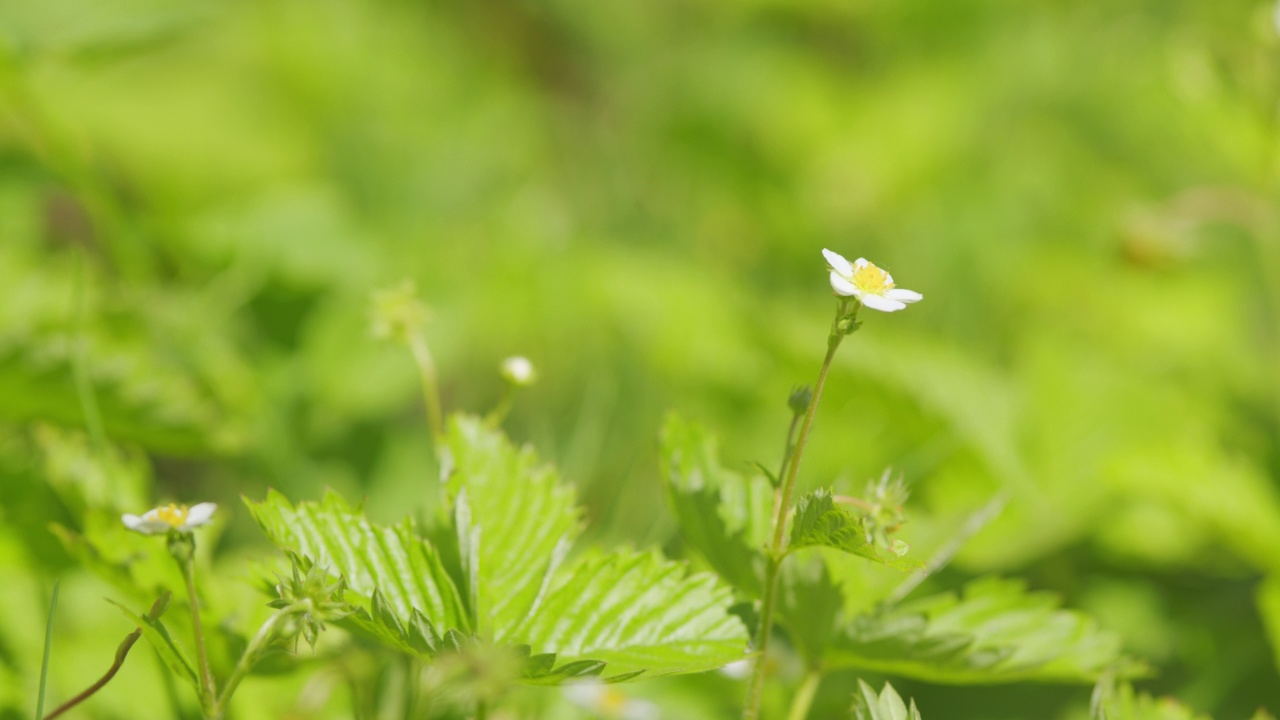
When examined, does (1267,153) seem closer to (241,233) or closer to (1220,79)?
(1220,79)

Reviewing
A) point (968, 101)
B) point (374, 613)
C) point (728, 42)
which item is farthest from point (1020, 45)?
point (374, 613)

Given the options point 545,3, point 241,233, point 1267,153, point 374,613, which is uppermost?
point 545,3

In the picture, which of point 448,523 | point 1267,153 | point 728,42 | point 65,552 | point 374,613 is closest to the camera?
point 374,613

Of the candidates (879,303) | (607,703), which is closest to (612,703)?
(607,703)

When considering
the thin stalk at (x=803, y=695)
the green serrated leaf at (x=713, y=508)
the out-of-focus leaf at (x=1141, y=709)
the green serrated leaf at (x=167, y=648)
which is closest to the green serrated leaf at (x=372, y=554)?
→ the green serrated leaf at (x=167, y=648)

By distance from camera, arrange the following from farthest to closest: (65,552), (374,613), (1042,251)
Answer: (1042,251) < (65,552) < (374,613)

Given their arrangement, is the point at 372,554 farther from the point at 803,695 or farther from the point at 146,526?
the point at 803,695

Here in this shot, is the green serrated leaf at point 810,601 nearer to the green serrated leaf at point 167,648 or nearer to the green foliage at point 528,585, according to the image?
the green foliage at point 528,585
